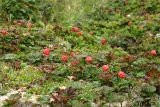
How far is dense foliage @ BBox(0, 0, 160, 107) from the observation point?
6566mm

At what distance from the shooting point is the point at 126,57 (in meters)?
7.64

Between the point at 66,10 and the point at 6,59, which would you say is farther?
the point at 66,10

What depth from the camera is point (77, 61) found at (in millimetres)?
7352

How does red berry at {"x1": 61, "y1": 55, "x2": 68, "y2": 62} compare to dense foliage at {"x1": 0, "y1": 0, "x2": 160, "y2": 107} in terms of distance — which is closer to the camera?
dense foliage at {"x1": 0, "y1": 0, "x2": 160, "y2": 107}

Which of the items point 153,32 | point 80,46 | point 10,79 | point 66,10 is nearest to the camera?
point 10,79

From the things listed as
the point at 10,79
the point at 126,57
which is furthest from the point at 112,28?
the point at 10,79

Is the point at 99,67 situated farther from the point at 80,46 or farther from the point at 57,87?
the point at 80,46

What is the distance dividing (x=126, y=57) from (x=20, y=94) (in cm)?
217

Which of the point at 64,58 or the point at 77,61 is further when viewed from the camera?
the point at 64,58

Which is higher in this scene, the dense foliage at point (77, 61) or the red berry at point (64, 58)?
the red berry at point (64, 58)

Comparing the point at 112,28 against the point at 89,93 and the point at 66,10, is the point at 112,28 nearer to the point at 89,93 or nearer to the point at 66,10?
the point at 66,10

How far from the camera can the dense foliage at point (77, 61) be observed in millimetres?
6566

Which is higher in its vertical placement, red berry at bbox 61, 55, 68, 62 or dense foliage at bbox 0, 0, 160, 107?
red berry at bbox 61, 55, 68, 62

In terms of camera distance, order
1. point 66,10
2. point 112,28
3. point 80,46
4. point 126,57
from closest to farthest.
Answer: point 126,57 < point 80,46 < point 112,28 < point 66,10
